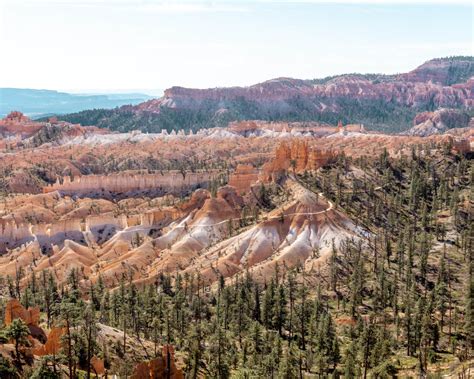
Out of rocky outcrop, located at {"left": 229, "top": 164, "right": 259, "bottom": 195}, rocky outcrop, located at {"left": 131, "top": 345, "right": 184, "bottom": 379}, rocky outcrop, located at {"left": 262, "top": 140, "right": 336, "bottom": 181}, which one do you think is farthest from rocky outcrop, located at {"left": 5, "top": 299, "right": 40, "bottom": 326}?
rocky outcrop, located at {"left": 262, "top": 140, "right": 336, "bottom": 181}

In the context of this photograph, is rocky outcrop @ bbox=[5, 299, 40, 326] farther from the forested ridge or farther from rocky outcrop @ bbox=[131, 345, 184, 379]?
rocky outcrop @ bbox=[131, 345, 184, 379]

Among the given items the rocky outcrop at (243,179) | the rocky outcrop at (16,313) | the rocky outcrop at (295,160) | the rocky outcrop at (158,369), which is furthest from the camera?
the rocky outcrop at (295,160)

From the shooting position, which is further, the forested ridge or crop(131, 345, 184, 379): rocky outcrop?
the forested ridge

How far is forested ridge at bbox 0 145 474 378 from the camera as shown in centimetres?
6656

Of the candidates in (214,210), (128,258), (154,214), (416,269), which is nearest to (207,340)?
(416,269)

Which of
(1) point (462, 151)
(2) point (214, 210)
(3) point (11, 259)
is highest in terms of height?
(1) point (462, 151)

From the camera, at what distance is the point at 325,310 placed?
314ft

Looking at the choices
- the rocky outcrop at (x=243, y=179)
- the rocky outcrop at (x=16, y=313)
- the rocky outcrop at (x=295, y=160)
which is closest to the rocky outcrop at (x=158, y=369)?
the rocky outcrop at (x=16, y=313)

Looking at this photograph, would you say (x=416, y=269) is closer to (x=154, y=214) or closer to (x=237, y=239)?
(x=237, y=239)

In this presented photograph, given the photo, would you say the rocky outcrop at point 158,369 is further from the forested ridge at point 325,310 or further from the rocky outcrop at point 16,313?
the rocky outcrop at point 16,313

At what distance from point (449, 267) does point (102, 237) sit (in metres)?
86.4

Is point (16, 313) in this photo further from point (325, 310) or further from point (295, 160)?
point (295, 160)

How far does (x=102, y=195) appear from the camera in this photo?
647ft

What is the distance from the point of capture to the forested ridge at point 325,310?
218 feet
